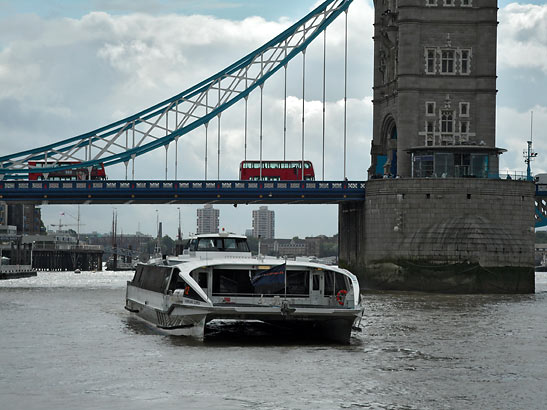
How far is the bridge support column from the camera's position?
71.7 metres

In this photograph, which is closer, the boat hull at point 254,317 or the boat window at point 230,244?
the boat hull at point 254,317

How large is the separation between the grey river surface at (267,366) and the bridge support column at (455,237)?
1010 inches

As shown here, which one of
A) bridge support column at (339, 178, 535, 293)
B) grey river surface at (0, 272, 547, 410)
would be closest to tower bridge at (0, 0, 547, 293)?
bridge support column at (339, 178, 535, 293)

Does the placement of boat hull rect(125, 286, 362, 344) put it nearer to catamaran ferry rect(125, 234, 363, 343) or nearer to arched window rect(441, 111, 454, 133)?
catamaran ferry rect(125, 234, 363, 343)

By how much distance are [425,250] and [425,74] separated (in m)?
14.7

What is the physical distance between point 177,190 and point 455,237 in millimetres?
20903

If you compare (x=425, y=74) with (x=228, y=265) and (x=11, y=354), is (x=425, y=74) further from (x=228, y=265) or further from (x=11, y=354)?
(x=11, y=354)

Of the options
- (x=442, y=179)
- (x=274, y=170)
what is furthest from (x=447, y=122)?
(x=274, y=170)

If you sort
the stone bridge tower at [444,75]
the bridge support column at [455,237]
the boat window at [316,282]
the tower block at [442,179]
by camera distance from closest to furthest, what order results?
the boat window at [316,282] → the bridge support column at [455,237] → the tower block at [442,179] → the stone bridge tower at [444,75]

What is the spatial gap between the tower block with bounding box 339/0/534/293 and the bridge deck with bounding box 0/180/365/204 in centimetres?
281

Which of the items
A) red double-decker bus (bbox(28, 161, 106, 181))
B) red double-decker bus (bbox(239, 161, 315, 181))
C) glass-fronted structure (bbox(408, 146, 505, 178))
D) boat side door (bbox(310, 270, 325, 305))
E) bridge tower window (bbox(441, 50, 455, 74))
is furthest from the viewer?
red double-decker bus (bbox(239, 161, 315, 181))

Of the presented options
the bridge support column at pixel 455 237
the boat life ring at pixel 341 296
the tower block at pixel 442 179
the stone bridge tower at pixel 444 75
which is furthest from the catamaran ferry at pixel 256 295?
the stone bridge tower at pixel 444 75

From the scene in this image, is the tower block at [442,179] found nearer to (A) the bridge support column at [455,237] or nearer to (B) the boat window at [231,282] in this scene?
(A) the bridge support column at [455,237]

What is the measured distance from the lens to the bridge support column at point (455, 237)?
71688mm
